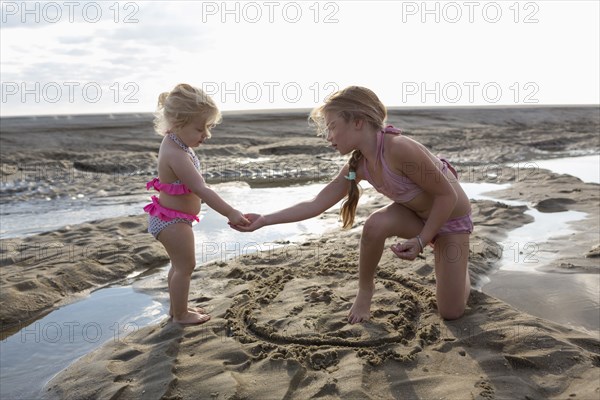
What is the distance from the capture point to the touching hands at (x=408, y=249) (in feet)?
9.65

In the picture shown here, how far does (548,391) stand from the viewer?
2.44 metres

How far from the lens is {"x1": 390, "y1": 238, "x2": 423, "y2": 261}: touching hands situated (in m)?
2.94

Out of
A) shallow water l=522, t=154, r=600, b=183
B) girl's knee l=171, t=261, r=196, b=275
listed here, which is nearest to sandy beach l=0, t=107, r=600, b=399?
girl's knee l=171, t=261, r=196, b=275

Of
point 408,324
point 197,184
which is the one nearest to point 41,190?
point 197,184

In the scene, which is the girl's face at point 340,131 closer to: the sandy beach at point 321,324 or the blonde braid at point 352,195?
the blonde braid at point 352,195

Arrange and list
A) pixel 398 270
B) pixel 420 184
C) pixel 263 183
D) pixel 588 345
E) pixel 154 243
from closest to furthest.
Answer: pixel 588 345
pixel 420 184
pixel 398 270
pixel 154 243
pixel 263 183

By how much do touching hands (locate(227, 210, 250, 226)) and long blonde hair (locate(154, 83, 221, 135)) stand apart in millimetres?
616

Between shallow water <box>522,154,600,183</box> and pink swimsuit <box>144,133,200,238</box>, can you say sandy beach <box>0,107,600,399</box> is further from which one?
shallow water <box>522,154,600,183</box>

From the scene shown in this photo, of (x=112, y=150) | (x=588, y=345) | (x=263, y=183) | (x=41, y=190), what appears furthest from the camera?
(x=112, y=150)

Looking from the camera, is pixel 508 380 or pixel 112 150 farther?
pixel 112 150

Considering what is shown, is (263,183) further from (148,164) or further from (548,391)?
(548,391)

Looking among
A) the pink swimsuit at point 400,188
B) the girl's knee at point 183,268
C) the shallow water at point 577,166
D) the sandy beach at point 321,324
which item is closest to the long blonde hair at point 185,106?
the girl's knee at point 183,268

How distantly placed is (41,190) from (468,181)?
23.7ft

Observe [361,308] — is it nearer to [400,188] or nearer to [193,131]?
[400,188]
